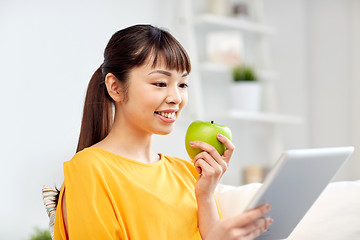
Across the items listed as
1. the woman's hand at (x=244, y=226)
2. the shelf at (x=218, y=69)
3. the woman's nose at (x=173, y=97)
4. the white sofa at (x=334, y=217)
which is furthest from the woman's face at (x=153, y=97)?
the shelf at (x=218, y=69)

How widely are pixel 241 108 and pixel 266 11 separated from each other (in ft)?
2.78

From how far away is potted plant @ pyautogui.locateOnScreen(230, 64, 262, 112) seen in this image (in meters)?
3.12

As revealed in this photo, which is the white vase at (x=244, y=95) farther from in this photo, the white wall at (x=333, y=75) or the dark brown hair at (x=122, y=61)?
the dark brown hair at (x=122, y=61)

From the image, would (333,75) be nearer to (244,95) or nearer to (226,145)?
(244,95)

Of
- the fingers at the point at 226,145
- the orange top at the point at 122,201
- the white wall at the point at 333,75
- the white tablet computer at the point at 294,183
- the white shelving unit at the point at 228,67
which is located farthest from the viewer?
the white wall at the point at 333,75

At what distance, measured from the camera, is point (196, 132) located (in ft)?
4.31

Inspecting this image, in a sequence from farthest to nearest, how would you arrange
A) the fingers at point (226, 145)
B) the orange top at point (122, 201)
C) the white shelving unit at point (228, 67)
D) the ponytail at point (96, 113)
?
the white shelving unit at point (228, 67) < the ponytail at point (96, 113) < the fingers at point (226, 145) < the orange top at point (122, 201)

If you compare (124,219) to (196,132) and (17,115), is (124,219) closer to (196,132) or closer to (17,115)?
(196,132)

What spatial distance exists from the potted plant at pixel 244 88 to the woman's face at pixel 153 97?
183cm

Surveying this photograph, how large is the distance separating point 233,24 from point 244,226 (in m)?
2.26

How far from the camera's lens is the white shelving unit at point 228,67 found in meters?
2.92

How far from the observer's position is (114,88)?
1.34m

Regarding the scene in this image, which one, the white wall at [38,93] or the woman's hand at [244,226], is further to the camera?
the white wall at [38,93]

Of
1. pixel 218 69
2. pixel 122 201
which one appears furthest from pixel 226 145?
pixel 218 69
